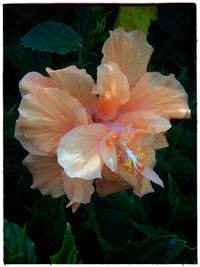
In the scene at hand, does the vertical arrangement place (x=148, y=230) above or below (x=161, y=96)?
below

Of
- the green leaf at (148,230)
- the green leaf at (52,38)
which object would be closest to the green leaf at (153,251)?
the green leaf at (148,230)

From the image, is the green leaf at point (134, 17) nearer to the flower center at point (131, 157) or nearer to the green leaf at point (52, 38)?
the green leaf at point (52, 38)

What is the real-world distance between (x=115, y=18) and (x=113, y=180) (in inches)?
15.6

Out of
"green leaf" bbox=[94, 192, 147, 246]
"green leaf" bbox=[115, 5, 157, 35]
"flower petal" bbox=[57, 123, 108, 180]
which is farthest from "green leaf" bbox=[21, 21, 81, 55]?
"green leaf" bbox=[94, 192, 147, 246]

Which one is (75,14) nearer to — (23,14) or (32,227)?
(23,14)

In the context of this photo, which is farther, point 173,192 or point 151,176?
point 173,192

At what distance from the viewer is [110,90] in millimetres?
704

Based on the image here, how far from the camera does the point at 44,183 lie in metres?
0.74

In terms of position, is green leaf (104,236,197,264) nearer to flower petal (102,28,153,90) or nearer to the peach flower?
the peach flower

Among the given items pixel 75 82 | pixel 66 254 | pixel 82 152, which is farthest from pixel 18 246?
pixel 75 82

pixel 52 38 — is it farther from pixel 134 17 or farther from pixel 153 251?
pixel 153 251

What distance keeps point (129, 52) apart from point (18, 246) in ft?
1.38

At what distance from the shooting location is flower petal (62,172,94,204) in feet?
2.22

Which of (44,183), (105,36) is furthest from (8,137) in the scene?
(105,36)
